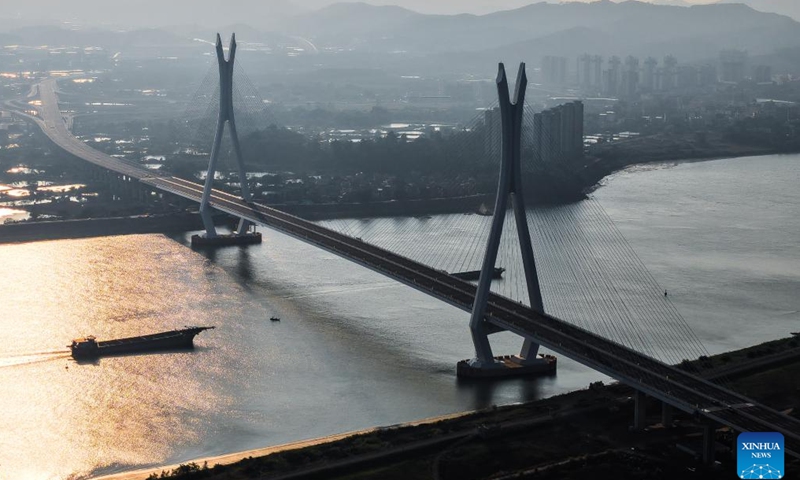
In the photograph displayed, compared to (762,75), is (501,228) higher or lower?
higher

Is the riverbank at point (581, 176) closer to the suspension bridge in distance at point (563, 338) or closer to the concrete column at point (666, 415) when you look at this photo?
the suspension bridge in distance at point (563, 338)

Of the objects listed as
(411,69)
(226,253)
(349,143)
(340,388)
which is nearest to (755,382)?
(340,388)

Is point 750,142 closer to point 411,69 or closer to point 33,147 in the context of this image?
point 33,147

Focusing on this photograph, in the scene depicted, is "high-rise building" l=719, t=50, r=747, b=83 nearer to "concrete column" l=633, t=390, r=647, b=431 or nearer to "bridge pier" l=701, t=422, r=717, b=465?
"concrete column" l=633, t=390, r=647, b=431

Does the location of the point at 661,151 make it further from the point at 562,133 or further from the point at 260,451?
the point at 260,451

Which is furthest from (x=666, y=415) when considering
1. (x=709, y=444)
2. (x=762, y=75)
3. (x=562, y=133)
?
(x=762, y=75)

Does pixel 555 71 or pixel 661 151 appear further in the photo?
pixel 555 71
